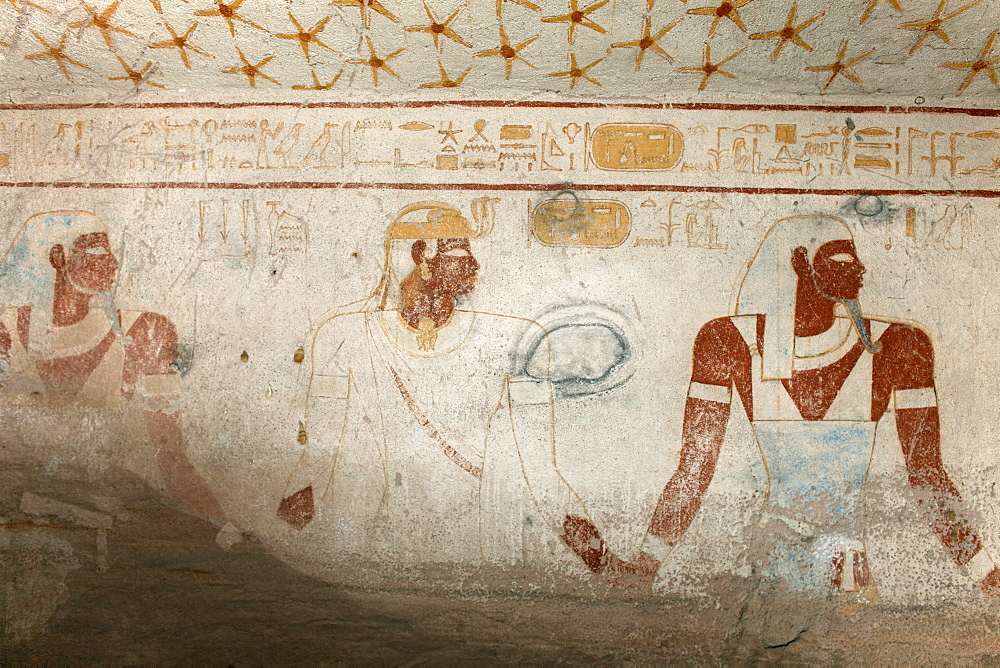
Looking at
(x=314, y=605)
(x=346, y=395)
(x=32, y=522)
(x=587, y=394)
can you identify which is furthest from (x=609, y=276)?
(x=32, y=522)

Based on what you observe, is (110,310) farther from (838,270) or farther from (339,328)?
(838,270)

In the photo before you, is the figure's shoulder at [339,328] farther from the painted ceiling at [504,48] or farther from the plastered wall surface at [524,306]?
the painted ceiling at [504,48]

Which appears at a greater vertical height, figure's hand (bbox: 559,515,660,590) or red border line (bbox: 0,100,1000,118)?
red border line (bbox: 0,100,1000,118)

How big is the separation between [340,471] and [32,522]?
124 cm

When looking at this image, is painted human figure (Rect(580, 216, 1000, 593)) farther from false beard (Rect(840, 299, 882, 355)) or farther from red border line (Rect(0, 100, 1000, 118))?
red border line (Rect(0, 100, 1000, 118))

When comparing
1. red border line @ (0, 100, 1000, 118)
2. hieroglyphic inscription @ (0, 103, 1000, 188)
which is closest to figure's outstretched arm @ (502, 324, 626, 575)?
hieroglyphic inscription @ (0, 103, 1000, 188)

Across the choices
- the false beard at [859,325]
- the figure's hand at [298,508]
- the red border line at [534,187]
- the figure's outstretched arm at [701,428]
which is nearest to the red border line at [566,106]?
the red border line at [534,187]

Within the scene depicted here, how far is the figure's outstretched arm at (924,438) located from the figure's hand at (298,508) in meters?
2.24

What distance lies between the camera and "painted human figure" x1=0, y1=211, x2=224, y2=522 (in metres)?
2.64

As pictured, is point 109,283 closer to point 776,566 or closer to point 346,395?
point 346,395

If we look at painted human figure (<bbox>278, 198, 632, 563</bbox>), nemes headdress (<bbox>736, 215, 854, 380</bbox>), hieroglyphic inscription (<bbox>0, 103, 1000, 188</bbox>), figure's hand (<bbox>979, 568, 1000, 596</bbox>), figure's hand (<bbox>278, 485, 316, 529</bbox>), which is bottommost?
figure's hand (<bbox>979, 568, 1000, 596</bbox>)

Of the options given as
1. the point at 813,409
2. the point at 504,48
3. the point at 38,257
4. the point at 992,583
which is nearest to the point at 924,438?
the point at 813,409

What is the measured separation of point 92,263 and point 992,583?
376 cm

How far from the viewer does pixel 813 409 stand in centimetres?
259
